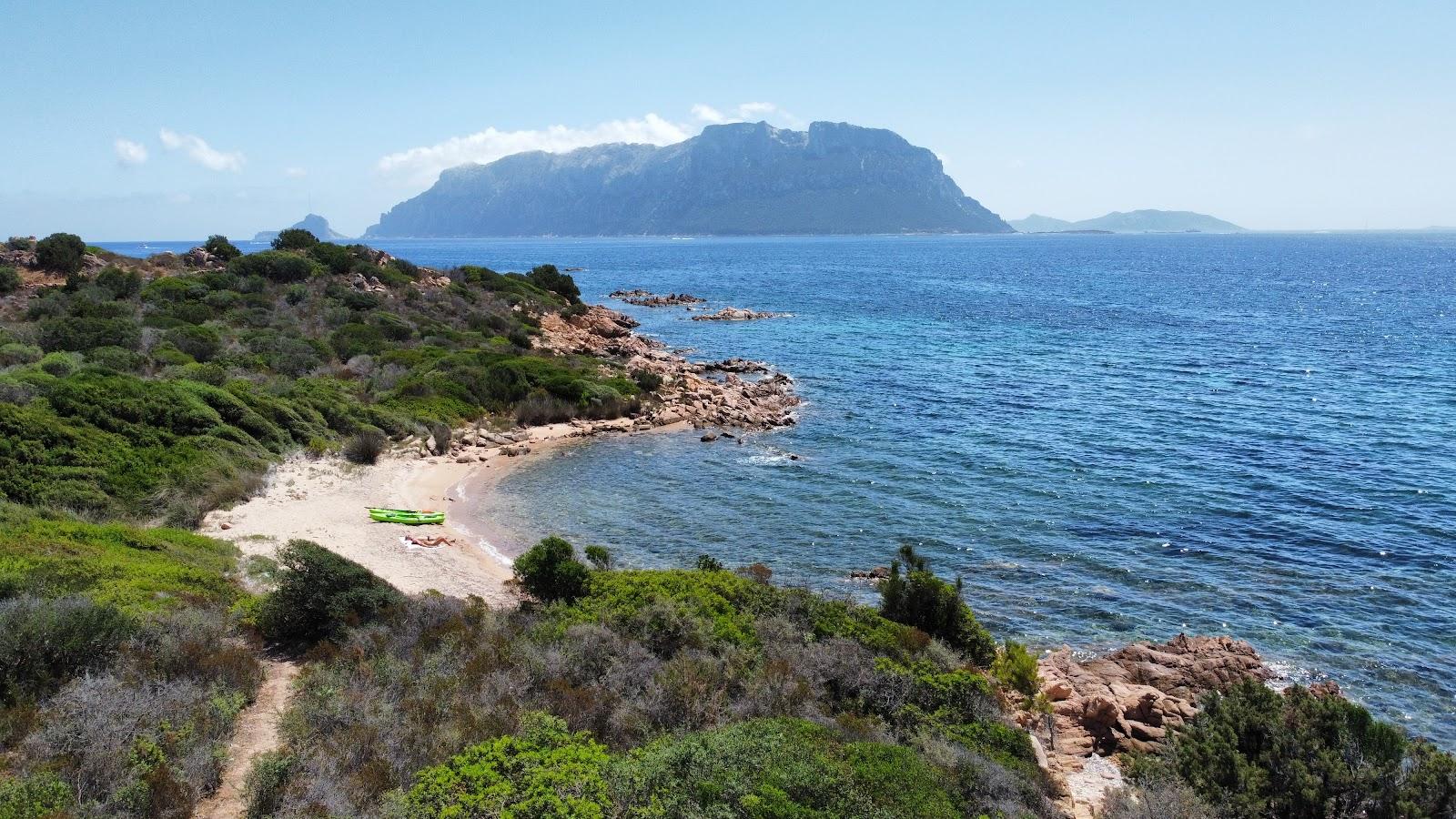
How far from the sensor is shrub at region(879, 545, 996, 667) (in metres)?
15.0

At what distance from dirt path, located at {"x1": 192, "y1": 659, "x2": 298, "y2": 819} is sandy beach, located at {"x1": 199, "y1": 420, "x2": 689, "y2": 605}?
488 cm

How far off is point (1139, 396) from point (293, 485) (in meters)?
35.3

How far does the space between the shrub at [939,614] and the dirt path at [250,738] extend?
1051cm

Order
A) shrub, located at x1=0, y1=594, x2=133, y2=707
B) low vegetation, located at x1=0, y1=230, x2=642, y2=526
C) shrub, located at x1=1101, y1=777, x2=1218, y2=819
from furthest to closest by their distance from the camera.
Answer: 1. low vegetation, located at x1=0, y1=230, x2=642, y2=526
2. shrub, located at x1=0, y1=594, x2=133, y2=707
3. shrub, located at x1=1101, y1=777, x2=1218, y2=819

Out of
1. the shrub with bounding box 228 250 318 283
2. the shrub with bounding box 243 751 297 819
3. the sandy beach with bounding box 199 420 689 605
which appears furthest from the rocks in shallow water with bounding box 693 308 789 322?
the shrub with bounding box 243 751 297 819

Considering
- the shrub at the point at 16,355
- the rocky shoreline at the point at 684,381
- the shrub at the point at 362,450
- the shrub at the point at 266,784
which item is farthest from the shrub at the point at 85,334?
the shrub at the point at 266,784

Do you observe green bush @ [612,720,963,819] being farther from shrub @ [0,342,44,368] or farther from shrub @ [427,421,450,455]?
shrub @ [0,342,44,368]

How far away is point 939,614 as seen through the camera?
15273mm

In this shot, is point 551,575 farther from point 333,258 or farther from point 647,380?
point 333,258

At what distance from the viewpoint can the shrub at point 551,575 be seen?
1555 cm

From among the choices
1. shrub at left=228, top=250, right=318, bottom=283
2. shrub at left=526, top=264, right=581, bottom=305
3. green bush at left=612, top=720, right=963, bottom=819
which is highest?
shrub at left=228, top=250, right=318, bottom=283

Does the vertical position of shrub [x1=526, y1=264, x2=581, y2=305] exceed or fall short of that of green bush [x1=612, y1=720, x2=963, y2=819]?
it exceeds it

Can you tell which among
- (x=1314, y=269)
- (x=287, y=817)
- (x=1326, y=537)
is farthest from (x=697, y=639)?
(x=1314, y=269)

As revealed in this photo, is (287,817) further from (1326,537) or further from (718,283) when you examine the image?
(718,283)
